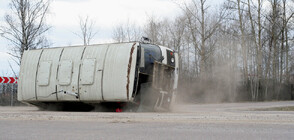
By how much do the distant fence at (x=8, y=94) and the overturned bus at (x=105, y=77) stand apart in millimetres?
11966

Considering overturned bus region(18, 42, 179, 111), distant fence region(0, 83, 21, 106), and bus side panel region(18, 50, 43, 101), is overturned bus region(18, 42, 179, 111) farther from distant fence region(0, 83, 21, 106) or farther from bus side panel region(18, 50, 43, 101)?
distant fence region(0, 83, 21, 106)

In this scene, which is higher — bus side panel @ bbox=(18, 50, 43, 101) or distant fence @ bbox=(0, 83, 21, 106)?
bus side panel @ bbox=(18, 50, 43, 101)

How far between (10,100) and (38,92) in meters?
13.1

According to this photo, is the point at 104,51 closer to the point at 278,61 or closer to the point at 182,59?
the point at 182,59

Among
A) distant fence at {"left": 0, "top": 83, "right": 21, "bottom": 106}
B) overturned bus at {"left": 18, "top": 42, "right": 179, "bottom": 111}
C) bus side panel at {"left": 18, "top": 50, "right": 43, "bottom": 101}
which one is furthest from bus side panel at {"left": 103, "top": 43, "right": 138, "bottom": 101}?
distant fence at {"left": 0, "top": 83, "right": 21, "bottom": 106}

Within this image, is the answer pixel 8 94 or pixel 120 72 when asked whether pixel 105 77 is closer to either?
pixel 120 72

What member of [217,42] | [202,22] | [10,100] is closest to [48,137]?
[10,100]

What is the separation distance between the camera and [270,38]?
36562 millimetres

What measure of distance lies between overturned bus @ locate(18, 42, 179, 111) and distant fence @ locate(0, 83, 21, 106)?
39.3ft

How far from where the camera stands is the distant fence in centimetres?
2652

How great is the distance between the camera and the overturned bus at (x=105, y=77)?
1320 centimetres

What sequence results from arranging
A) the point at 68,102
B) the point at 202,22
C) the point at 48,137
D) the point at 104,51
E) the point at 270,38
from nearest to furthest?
the point at 48,137
the point at 104,51
the point at 68,102
the point at 202,22
the point at 270,38

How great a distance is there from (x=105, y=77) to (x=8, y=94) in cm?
1688

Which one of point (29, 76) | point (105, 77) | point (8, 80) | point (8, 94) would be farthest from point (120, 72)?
point (8, 94)
